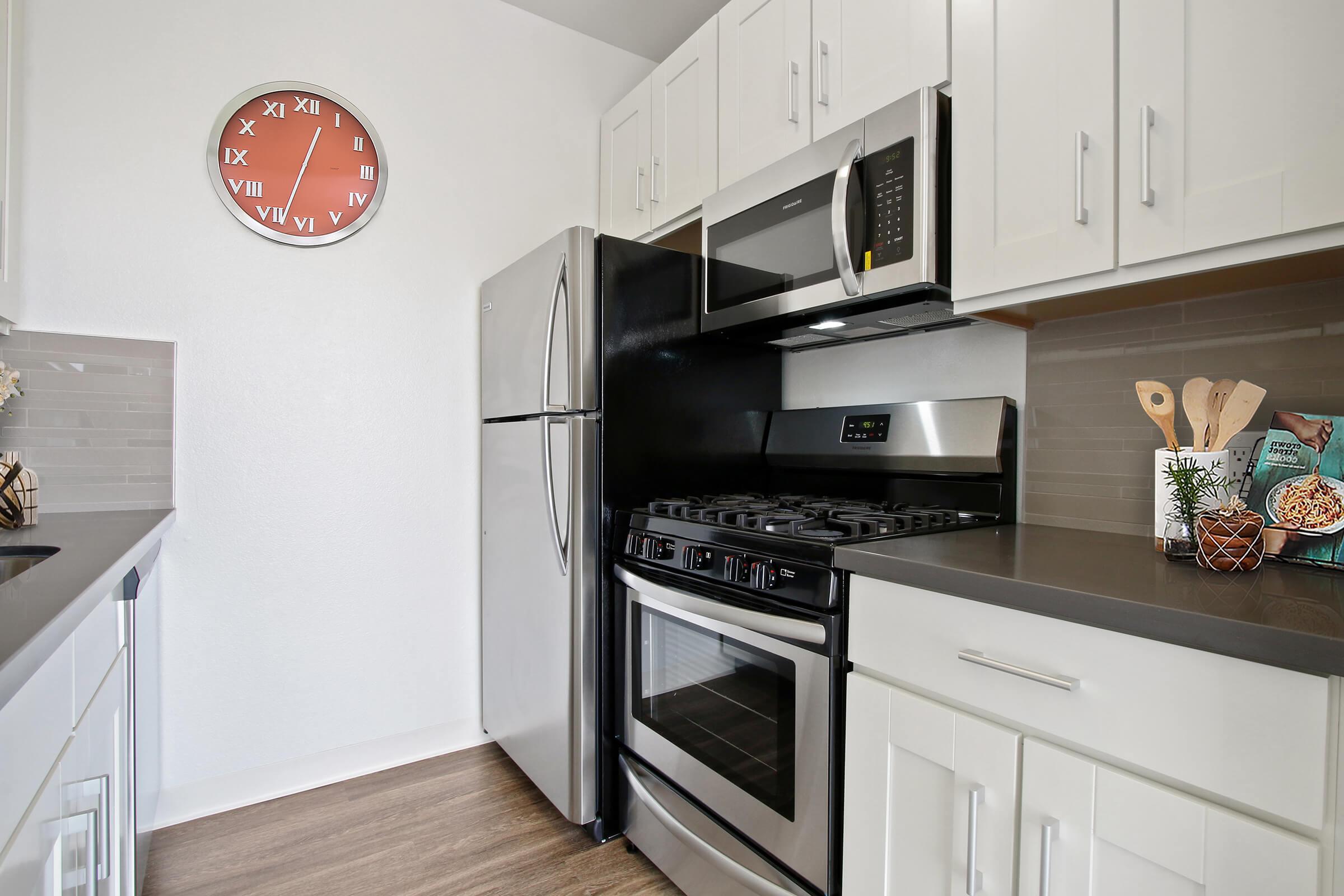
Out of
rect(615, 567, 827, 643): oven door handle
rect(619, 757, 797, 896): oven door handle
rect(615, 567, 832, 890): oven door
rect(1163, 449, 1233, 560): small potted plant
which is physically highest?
rect(1163, 449, 1233, 560): small potted plant

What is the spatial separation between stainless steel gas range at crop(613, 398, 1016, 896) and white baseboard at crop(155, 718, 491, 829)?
3.05 feet

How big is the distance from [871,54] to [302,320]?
73.0 inches

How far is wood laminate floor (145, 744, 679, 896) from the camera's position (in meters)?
1.67

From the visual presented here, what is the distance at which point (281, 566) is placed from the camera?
2.15 metres

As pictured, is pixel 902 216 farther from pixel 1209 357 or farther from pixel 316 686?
pixel 316 686

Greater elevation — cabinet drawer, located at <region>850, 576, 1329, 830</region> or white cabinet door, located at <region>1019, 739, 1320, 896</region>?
cabinet drawer, located at <region>850, 576, 1329, 830</region>

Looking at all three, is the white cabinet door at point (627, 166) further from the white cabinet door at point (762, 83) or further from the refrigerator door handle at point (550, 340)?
the refrigerator door handle at point (550, 340)

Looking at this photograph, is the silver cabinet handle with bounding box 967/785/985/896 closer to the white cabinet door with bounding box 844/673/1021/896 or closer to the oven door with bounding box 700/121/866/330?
the white cabinet door with bounding box 844/673/1021/896

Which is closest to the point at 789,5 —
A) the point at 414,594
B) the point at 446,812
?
the point at 414,594

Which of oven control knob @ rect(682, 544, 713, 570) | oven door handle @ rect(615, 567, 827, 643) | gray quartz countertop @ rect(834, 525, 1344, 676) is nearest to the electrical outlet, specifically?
gray quartz countertop @ rect(834, 525, 1344, 676)

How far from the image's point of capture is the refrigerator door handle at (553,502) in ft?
6.03

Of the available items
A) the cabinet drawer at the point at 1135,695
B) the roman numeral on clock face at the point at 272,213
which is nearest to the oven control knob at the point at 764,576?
the cabinet drawer at the point at 1135,695

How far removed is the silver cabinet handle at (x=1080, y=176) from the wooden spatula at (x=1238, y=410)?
39 cm

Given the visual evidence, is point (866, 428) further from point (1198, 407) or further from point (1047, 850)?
point (1047, 850)
